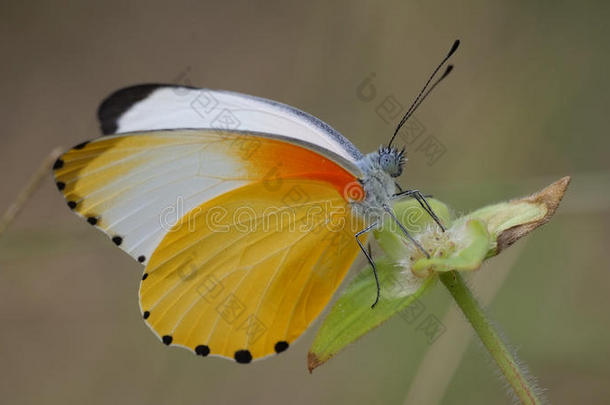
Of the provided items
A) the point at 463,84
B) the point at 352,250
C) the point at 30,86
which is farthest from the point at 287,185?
the point at 30,86

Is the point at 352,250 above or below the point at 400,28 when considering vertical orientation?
below

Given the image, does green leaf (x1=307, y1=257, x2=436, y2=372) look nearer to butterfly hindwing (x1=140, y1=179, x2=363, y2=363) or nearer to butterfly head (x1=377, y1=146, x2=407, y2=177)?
butterfly hindwing (x1=140, y1=179, x2=363, y2=363)

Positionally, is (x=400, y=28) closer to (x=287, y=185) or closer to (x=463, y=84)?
(x=463, y=84)

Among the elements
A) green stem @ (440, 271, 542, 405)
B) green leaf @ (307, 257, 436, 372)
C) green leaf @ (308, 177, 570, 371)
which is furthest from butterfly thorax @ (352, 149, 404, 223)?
green stem @ (440, 271, 542, 405)

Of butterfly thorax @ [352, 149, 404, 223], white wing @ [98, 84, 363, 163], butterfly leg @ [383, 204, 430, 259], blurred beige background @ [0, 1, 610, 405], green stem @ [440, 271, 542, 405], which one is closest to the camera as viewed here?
green stem @ [440, 271, 542, 405]

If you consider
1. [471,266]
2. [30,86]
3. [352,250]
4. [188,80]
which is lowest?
[471,266]

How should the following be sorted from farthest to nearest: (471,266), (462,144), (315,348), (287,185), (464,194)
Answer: (462,144) → (464,194) → (287,185) → (315,348) → (471,266)
